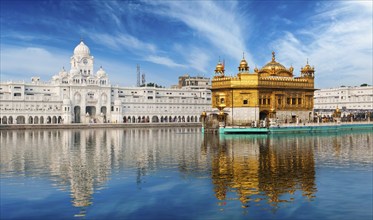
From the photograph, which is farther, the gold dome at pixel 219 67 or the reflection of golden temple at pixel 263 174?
the gold dome at pixel 219 67

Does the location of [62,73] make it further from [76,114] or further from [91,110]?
[91,110]

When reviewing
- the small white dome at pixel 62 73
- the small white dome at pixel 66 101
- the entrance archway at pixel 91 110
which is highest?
the small white dome at pixel 62 73

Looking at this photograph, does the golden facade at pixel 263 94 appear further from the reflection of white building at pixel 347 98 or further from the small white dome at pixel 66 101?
the reflection of white building at pixel 347 98

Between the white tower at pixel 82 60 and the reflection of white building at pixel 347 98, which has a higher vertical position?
the white tower at pixel 82 60

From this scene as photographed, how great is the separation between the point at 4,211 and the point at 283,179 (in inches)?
406

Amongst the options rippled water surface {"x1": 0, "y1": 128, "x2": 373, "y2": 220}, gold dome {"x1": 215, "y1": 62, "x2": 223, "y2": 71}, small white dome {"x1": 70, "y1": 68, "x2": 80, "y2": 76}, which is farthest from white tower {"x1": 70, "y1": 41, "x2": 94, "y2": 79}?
rippled water surface {"x1": 0, "y1": 128, "x2": 373, "y2": 220}

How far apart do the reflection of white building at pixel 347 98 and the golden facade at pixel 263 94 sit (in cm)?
5554

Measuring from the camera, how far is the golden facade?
57.3m

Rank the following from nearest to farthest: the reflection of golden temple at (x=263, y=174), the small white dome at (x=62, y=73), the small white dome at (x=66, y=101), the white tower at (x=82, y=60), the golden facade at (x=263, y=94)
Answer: the reflection of golden temple at (x=263, y=174)
the golden facade at (x=263, y=94)
the small white dome at (x=66, y=101)
the small white dome at (x=62, y=73)
the white tower at (x=82, y=60)

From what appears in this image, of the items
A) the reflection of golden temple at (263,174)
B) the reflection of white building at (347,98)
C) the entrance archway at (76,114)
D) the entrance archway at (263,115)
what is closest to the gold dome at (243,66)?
the entrance archway at (263,115)

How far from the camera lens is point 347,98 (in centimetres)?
12219

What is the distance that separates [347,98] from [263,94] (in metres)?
71.6

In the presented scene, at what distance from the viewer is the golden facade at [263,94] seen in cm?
5734

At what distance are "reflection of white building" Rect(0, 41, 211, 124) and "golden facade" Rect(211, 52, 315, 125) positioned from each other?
47979 millimetres
